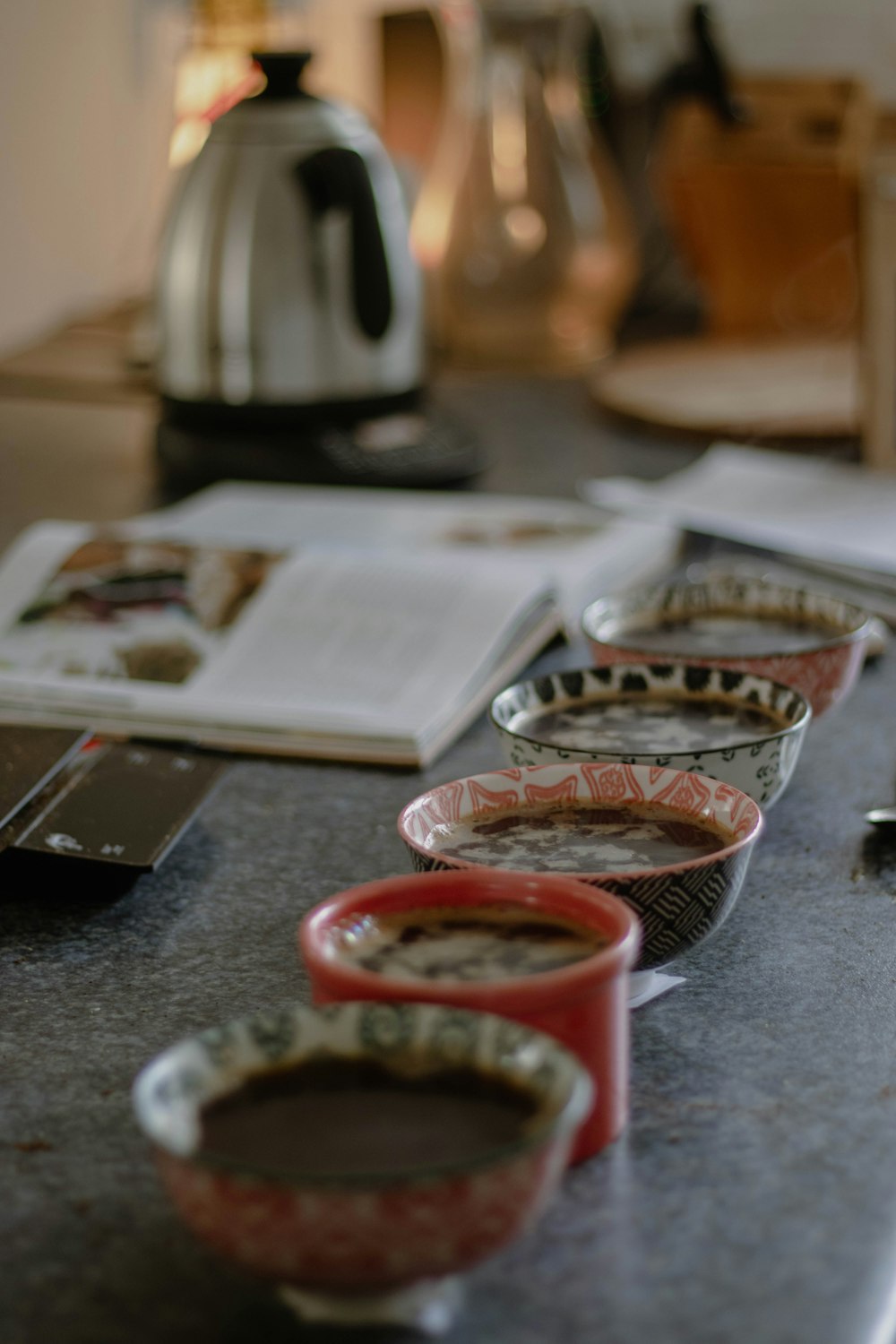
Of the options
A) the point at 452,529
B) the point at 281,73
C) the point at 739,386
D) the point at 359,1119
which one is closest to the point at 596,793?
the point at 359,1119

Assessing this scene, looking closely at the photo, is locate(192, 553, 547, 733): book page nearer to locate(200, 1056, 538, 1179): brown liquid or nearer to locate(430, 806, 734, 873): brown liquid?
locate(430, 806, 734, 873): brown liquid

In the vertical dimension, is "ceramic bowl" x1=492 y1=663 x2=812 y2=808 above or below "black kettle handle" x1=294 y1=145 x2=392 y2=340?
below

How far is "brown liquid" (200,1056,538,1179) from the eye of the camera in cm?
43

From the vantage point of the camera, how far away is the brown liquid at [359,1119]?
426 millimetres

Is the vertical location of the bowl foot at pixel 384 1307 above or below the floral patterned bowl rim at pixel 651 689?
below

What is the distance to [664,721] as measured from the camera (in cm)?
77

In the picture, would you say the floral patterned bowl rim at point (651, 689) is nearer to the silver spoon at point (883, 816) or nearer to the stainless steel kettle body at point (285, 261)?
the silver spoon at point (883, 816)

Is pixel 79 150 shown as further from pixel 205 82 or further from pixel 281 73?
pixel 281 73

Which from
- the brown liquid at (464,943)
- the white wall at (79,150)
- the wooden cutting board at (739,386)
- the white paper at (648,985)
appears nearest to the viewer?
the brown liquid at (464,943)

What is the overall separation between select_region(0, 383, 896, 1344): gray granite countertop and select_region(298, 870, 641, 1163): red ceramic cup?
33mm

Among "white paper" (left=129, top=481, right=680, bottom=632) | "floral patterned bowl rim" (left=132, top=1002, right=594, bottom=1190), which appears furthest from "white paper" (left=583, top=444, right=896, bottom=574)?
"floral patterned bowl rim" (left=132, top=1002, right=594, bottom=1190)

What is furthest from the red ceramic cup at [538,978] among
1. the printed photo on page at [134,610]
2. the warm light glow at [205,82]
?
the warm light glow at [205,82]

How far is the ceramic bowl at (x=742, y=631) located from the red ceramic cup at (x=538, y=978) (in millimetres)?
272

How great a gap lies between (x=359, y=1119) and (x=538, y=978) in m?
0.08
